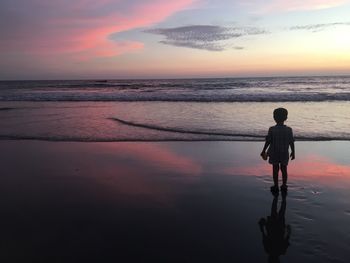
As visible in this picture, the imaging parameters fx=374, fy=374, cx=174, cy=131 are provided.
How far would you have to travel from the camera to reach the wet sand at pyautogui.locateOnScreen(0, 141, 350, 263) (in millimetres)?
4117

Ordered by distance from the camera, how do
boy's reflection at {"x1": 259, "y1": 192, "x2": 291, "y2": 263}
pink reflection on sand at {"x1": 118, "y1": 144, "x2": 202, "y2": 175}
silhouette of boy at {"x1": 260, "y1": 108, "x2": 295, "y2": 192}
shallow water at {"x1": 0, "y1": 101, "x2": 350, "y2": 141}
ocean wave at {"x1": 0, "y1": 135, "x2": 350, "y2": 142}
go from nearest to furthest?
boy's reflection at {"x1": 259, "y1": 192, "x2": 291, "y2": 263}, silhouette of boy at {"x1": 260, "y1": 108, "x2": 295, "y2": 192}, pink reflection on sand at {"x1": 118, "y1": 144, "x2": 202, "y2": 175}, ocean wave at {"x1": 0, "y1": 135, "x2": 350, "y2": 142}, shallow water at {"x1": 0, "y1": 101, "x2": 350, "y2": 141}

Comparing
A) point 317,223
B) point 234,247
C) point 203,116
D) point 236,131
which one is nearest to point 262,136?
point 236,131

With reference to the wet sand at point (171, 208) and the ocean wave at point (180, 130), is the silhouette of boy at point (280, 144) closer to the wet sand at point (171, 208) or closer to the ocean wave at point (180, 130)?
the wet sand at point (171, 208)

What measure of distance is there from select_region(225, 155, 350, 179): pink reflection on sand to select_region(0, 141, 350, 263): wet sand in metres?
0.02

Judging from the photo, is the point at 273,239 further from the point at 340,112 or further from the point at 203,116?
the point at 340,112

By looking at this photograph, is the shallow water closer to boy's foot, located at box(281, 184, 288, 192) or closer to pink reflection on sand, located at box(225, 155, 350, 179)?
pink reflection on sand, located at box(225, 155, 350, 179)

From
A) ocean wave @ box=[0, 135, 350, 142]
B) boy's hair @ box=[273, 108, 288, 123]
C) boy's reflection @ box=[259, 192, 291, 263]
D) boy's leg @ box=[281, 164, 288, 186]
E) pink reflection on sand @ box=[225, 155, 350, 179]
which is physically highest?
boy's hair @ box=[273, 108, 288, 123]

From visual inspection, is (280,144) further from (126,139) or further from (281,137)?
(126,139)

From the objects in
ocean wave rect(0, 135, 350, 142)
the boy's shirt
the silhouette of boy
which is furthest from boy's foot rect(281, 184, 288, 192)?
ocean wave rect(0, 135, 350, 142)

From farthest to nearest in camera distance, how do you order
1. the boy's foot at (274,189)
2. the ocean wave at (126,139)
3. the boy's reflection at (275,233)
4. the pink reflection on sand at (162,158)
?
the ocean wave at (126,139) → the pink reflection on sand at (162,158) → the boy's foot at (274,189) → the boy's reflection at (275,233)

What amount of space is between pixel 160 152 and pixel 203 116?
25.9 ft

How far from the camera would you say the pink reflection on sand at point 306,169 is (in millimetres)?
7297

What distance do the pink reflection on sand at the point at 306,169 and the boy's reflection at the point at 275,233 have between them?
199cm

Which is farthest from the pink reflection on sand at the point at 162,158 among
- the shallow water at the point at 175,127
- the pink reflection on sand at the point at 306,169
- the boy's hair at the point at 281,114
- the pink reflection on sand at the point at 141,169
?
the boy's hair at the point at 281,114
